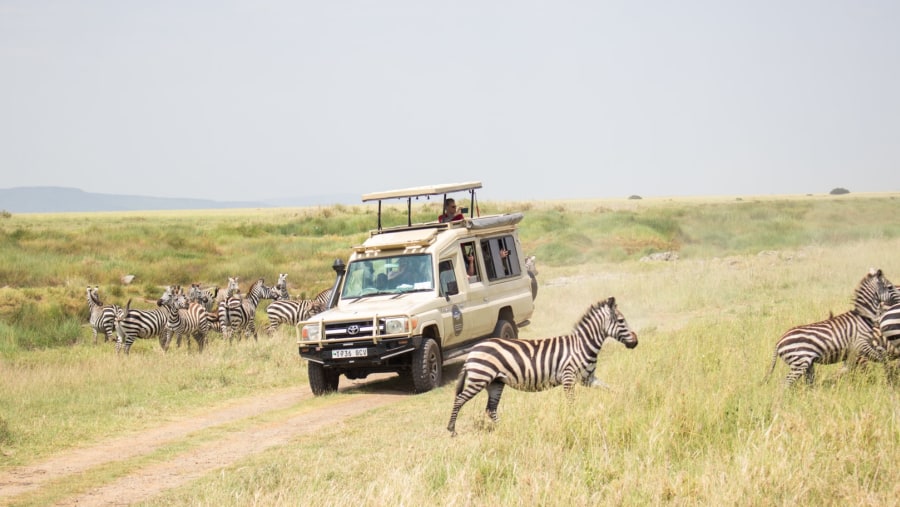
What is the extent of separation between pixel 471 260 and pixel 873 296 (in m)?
6.40

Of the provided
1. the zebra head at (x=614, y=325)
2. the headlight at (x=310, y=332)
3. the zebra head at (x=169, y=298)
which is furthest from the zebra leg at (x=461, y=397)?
the zebra head at (x=169, y=298)

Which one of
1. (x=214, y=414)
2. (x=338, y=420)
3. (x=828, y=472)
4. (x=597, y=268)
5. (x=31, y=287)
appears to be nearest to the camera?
(x=828, y=472)

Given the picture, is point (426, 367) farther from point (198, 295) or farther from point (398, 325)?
point (198, 295)

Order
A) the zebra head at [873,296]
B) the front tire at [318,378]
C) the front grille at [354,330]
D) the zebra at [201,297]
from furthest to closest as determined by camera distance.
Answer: the zebra at [201,297] → the front tire at [318,378] → the front grille at [354,330] → the zebra head at [873,296]

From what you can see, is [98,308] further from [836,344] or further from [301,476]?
[836,344]

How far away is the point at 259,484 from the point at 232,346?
1171cm

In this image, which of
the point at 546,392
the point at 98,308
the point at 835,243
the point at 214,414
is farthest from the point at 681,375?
the point at 835,243

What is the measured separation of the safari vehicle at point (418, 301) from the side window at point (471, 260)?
2cm

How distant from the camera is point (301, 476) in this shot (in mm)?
9156

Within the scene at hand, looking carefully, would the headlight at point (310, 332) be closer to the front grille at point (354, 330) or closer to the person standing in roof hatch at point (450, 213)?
the front grille at point (354, 330)

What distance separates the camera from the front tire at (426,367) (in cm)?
1444

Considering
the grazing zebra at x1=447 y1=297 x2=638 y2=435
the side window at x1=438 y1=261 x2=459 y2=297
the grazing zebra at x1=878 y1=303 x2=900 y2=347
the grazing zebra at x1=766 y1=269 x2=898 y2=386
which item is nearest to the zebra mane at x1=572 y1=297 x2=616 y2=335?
the grazing zebra at x1=447 y1=297 x2=638 y2=435

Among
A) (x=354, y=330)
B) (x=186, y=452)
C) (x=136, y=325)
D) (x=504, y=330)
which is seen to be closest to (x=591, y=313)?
(x=354, y=330)

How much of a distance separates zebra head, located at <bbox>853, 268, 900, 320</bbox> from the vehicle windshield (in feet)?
20.1
